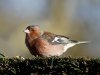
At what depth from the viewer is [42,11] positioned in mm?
22312

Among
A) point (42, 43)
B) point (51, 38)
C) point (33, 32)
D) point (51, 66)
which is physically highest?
point (33, 32)

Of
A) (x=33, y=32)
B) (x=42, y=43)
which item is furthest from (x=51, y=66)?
(x=33, y=32)

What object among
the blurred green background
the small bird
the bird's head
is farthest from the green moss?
the blurred green background

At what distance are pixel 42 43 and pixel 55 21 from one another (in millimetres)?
11985

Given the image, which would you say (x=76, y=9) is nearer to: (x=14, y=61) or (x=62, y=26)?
(x=62, y=26)

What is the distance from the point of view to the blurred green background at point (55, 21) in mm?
20672

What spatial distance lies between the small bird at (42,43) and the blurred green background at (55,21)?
916 cm

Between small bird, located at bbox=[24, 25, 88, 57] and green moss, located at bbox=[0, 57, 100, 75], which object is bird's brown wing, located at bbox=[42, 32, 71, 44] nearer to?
small bird, located at bbox=[24, 25, 88, 57]

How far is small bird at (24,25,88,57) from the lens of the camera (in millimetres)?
10102

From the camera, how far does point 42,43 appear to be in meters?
10.3

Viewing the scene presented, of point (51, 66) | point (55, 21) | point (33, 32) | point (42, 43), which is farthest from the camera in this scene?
point (55, 21)

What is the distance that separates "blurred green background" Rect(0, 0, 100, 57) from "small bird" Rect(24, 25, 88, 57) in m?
9.16

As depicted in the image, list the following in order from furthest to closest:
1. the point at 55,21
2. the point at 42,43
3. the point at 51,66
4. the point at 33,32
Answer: the point at 55,21
the point at 33,32
the point at 42,43
the point at 51,66

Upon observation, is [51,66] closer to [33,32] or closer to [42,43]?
[42,43]
